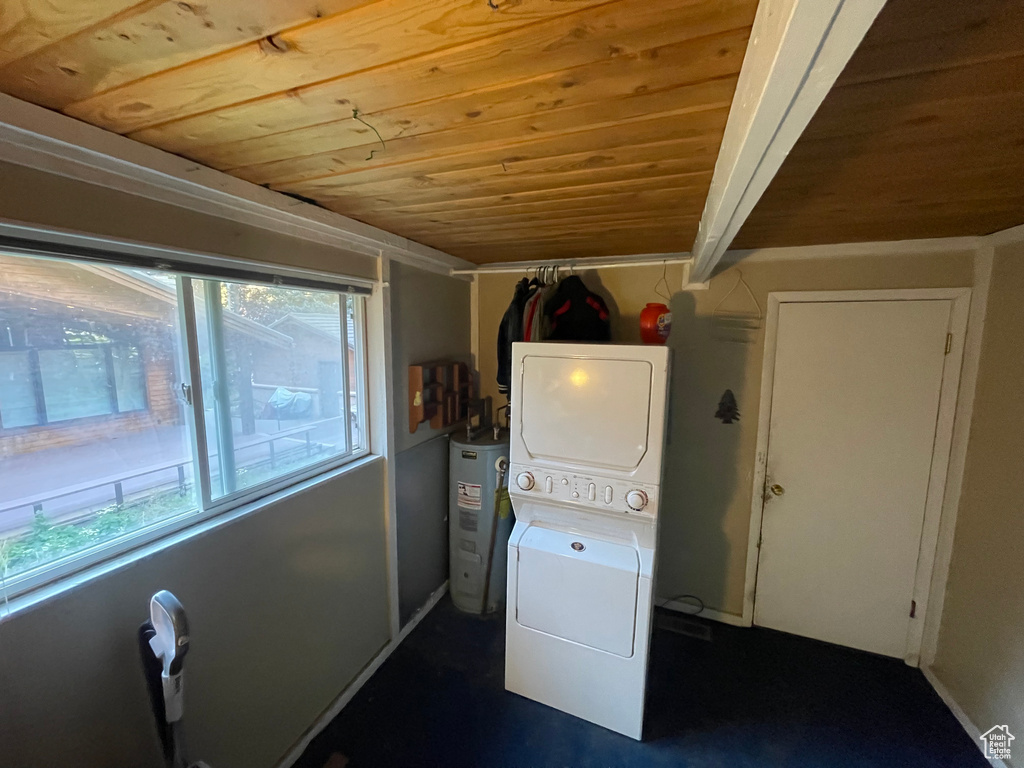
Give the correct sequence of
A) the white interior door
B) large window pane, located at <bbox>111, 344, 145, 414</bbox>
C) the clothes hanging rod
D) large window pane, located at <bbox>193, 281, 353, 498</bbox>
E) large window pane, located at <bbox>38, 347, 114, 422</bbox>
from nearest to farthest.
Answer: large window pane, located at <bbox>38, 347, 114, 422</bbox> → large window pane, located at <bbox>111, 344, 145, 414</bbox> → large window pane, located at <bbox>193, 281, 353, 498</bbox> → the white interior door → the clothes hanging rod

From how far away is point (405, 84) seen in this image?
0.77 meters

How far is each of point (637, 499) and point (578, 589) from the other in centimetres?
47

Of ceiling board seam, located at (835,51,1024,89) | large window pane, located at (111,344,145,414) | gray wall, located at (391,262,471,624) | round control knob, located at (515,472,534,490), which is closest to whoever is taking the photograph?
ceiling board seam, located at (835,51,1024,89)

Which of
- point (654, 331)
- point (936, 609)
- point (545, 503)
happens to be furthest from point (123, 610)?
point (936, 609)

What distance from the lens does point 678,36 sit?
2.09ft

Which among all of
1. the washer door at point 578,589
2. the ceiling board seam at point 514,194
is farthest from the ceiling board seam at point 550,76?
the washer door at point 578,589

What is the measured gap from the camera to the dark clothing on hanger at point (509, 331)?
237 centimetres

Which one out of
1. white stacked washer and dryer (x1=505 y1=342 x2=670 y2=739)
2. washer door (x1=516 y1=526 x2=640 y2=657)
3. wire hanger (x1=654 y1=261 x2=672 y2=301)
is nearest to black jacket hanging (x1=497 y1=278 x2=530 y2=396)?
white stacked washer and dryer (x1=505 y1=342 x2=670 y2=739)

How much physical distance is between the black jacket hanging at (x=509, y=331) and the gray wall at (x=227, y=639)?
34.2 inches

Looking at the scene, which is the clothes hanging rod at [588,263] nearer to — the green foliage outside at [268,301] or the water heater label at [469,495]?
the green foliage outside at [268,301]

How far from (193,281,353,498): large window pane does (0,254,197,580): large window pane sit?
11 centimetres

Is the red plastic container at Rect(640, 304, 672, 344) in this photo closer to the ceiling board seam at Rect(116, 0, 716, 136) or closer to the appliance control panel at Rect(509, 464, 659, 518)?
the appliance control panel at Rect(509, 464, 659, 518)

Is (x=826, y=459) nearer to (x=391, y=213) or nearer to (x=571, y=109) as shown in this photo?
(x=571, y=109)

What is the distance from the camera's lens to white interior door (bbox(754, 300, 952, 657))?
2033 millimetres
